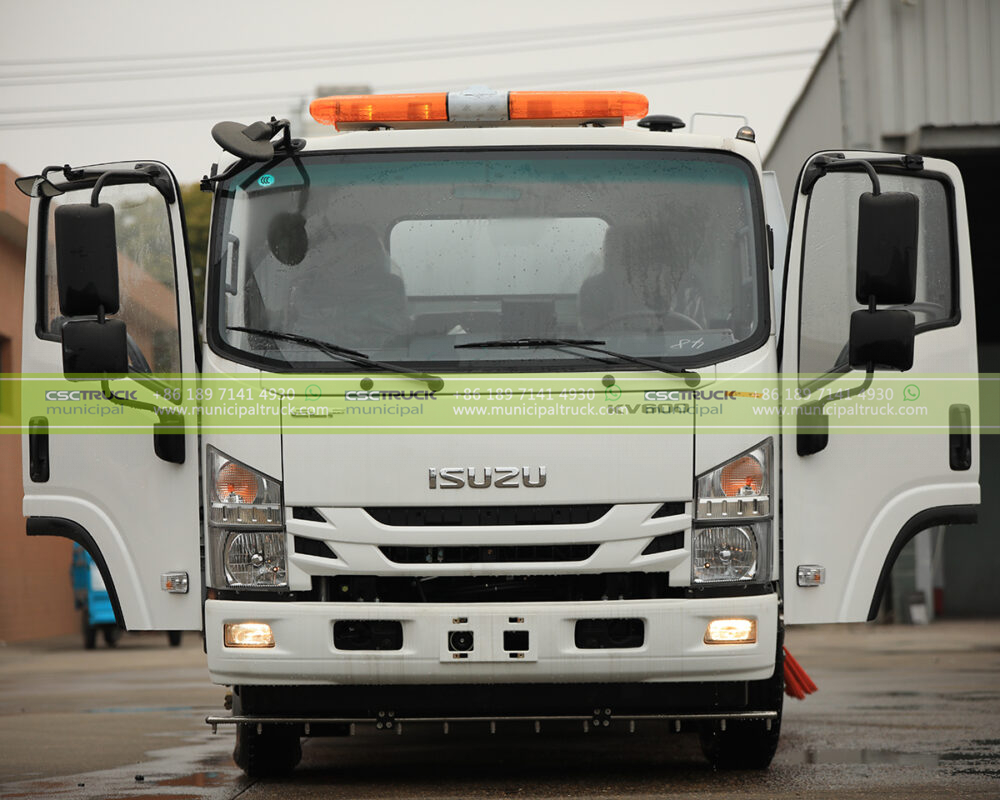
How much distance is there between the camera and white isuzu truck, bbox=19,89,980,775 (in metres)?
6.21

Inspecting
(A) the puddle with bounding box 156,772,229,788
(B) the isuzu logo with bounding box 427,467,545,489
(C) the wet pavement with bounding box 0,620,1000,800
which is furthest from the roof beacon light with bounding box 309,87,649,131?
(A) the puddle with bounding box 156,772,229,788

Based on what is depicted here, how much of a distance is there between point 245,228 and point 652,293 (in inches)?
66.0

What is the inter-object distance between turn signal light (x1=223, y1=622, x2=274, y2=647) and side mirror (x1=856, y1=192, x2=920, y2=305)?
8.78 ft

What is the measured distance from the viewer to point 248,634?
6.27 metres

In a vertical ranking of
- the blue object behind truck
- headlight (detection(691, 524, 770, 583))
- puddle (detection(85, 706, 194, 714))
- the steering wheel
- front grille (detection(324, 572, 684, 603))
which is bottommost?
the blue object behind truck

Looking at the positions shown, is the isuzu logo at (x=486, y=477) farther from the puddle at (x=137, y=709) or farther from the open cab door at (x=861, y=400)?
the puddle at (x=137, y=709)

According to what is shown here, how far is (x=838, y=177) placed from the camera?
21.9 ft

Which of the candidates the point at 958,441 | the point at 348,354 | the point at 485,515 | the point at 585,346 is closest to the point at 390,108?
the point at 348,354

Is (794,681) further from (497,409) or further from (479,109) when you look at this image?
(479,109)

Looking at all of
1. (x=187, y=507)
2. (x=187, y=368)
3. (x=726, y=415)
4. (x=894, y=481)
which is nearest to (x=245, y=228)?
(x=187, y=368)

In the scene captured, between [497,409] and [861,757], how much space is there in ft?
10.0

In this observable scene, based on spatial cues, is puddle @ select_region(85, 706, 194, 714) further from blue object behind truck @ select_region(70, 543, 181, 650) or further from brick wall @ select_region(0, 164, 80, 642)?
brick wall @ select_region(0, 164, 80, 642)

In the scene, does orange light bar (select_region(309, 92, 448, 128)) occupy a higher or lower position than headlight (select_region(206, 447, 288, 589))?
higher

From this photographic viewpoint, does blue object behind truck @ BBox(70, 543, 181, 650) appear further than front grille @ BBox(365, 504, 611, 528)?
Yes
